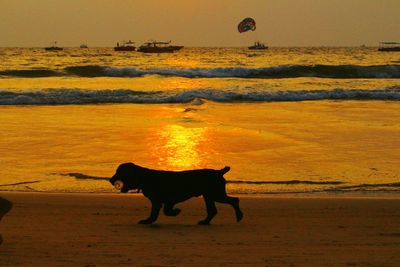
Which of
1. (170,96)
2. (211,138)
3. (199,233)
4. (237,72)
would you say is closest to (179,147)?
(211,138)

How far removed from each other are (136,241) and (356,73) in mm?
42315

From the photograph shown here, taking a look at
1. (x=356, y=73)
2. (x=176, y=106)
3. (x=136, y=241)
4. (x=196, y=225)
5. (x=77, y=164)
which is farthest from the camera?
(x=356, y=73)

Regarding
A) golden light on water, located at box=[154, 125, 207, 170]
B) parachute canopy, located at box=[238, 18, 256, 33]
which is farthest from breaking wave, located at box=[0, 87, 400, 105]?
parachute canopy, located at box=[238, 18, 256, 33]

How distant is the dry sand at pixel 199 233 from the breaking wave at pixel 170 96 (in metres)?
17.8

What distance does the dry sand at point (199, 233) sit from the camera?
17.2 feet

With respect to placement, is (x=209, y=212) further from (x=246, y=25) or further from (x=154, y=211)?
(x=246, y=25)

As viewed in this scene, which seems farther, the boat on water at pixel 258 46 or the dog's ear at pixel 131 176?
the boat on water at pixel 258 46

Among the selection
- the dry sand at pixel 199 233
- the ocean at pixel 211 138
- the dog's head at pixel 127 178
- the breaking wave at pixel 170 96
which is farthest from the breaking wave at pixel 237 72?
the dog's head at pixel 127 178

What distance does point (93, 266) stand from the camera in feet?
→ 16.3

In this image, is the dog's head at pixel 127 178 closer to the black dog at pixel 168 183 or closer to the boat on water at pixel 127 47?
the black dog at pixel 168 183

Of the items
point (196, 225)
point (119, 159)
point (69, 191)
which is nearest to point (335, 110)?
point (119, 159)

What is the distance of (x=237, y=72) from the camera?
45.0 meters

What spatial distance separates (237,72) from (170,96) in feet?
58.1

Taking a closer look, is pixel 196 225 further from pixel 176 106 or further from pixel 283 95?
pixel 283 95
